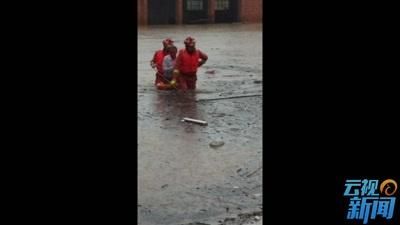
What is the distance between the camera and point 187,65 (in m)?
11.0

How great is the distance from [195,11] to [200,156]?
105 feet

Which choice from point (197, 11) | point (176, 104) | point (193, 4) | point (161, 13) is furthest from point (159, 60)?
point (197, 11)

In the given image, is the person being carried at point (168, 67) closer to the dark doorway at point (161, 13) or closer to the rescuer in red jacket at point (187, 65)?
the rescuer in red jacket at point (187, 65)

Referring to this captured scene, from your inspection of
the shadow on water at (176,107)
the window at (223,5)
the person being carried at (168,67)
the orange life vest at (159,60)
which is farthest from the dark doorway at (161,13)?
the shadow on water at (176,107)

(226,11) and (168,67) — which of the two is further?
(226,11)

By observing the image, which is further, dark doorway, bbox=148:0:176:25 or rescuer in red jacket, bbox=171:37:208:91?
dark doorway, bbox=148:0:176:25

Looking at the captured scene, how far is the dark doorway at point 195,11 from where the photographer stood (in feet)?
124

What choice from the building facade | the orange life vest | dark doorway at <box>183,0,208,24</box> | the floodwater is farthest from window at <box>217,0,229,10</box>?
the orange life vest

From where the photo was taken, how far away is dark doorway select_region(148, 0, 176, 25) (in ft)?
122

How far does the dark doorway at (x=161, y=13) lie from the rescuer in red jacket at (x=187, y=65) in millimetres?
26091

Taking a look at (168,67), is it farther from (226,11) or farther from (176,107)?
(226,11)

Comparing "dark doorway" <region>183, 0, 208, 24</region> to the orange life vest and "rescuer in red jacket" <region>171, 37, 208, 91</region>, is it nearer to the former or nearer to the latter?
the orange life vest
